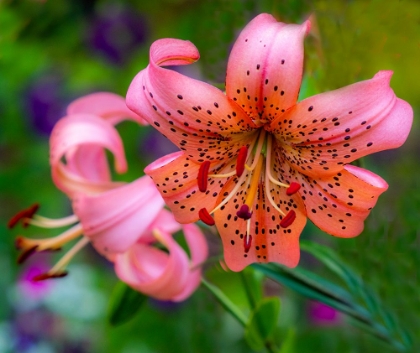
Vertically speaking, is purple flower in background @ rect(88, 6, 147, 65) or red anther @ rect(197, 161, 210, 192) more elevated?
red anther @ rect(197, 161, 210, 192)

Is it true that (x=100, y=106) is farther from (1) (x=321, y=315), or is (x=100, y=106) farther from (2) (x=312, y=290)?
(1) (x=321, y=315)

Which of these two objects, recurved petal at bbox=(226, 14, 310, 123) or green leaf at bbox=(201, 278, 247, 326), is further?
green leaf at bbox=(201, 278, 247, 326)

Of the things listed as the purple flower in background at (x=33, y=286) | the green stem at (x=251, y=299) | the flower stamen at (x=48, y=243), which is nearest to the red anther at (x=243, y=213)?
the green stem at (x=251, y=299)

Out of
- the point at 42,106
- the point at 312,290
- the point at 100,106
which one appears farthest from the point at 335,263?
the point at 42,106

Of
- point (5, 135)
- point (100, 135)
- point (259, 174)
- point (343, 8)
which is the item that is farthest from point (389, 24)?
point (5, 135)

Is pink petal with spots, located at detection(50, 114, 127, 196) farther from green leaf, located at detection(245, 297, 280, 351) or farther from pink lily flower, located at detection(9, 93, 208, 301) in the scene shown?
green leaf, located at detection(245, 297, 280, 351)

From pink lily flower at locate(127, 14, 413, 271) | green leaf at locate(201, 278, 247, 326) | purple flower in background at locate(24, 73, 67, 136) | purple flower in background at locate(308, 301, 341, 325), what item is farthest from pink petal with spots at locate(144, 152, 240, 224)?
purple flower in background at locate(24, 73, 67, 136)

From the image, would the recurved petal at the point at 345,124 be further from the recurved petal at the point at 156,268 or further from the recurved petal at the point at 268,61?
the recurved petal at the point at 156,268

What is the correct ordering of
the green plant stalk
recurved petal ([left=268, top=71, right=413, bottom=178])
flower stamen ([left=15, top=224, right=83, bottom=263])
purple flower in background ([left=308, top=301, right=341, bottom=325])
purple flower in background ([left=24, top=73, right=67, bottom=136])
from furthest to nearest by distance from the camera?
1. purple flower in background ([left=24, top=73, right=67, bottom=136])
2. purple flower in background ([left=308, top=301, right=341, bottom=325])
3. flower stamen ([left=15, top=224, right=83, bottom=263])
4. the green plant stalk
5. recurved petal ([left=268, top=71, right=413, bottom=178])
